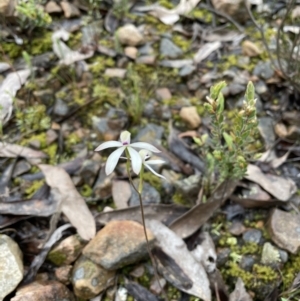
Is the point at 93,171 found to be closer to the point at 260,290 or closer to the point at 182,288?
the point at 182,288

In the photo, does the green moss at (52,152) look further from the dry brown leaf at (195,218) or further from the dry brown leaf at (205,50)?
the dry brown leaf at (205,50)

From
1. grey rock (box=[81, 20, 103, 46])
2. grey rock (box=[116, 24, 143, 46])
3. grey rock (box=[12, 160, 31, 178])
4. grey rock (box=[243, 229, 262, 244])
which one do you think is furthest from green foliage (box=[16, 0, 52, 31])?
grey rock (box=[243, 229, 262, 244])

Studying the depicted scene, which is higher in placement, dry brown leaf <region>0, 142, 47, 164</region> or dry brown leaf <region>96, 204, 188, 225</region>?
dry brown leaf <region>0, 142, 47, 164</region>

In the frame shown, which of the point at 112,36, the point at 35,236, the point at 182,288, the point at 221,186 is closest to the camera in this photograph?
the point at 182,288

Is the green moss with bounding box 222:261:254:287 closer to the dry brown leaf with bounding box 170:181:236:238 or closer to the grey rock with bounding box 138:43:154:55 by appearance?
the dry brown leaf with bounding box 170:181:236:238

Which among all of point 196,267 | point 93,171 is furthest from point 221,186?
point 93,171

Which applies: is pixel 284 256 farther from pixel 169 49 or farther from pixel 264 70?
pixel 169 49
